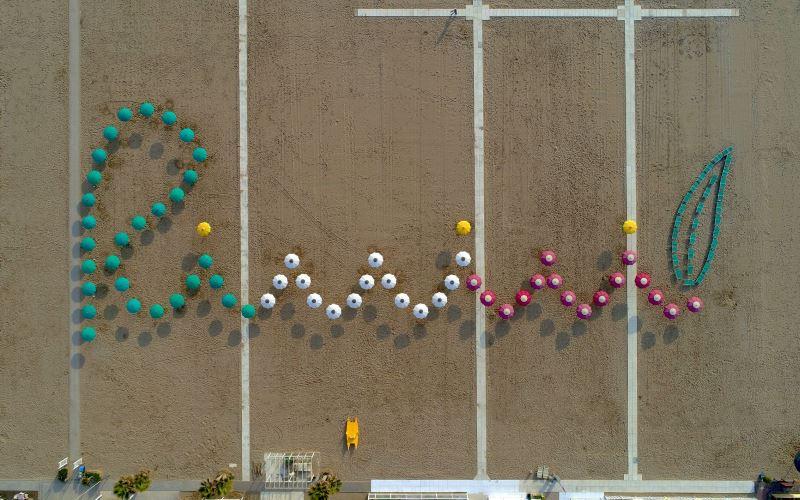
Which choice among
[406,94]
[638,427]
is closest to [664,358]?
[638,427]

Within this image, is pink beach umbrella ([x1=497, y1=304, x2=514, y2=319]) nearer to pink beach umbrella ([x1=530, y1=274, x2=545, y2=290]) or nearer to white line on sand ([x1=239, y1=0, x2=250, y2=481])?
pink beach umbrella ([x1=530, y1=274, x2=545, y2=290])

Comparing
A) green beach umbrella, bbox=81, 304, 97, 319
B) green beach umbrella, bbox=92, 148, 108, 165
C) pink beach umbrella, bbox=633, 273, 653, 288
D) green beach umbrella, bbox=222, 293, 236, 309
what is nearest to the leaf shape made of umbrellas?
pink beach umbrella, bbox=633, 273, 653, 288

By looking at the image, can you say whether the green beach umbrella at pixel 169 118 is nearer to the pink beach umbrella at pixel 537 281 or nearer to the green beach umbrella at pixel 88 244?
the green beach umbrella at pixel 88 244

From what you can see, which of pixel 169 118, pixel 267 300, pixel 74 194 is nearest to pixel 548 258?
pixel 267 300

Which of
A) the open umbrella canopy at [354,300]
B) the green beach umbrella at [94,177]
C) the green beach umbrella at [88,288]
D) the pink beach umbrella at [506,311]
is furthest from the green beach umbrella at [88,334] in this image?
the pink beach umbrella at [506,311]

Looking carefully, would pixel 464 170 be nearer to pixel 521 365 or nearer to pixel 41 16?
pixel 521 365
